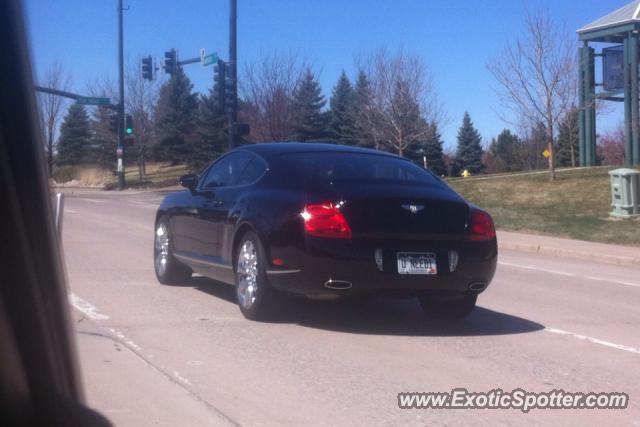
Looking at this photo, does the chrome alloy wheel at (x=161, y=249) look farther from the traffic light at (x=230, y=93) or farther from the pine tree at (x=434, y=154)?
the pine tree at (x=434, y=154)

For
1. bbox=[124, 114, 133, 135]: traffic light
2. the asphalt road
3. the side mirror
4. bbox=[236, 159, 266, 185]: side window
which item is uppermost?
bbox=[124, 114, 133, 135]: traffic light

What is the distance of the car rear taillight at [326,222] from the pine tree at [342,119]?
112 feet

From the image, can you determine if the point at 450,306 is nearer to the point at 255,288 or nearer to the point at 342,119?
the point at 255,288

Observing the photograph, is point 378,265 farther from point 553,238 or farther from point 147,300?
point 553,238

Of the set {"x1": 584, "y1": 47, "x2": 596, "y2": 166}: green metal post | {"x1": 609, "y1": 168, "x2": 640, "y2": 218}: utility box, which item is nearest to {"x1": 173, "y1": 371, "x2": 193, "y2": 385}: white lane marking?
{"x1": 609, "y1": 168, "x2": 640, "y2": 218}: utility box

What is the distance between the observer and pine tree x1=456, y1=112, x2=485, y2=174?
61.8 metres

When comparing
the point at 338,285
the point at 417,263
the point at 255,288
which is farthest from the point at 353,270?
the point at 255,288

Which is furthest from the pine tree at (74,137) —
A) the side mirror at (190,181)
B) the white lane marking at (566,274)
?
the side mirror at (190,181)

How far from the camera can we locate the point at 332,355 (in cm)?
679

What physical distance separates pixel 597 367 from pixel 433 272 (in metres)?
1.58

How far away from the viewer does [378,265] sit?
7410mm

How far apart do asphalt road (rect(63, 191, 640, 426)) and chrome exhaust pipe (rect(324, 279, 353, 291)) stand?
43cm

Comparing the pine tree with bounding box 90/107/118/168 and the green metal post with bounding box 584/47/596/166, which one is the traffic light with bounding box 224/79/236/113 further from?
the pine tree with bounding box 90/107/118/168

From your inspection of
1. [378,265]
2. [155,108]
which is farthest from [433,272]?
[155,108]
